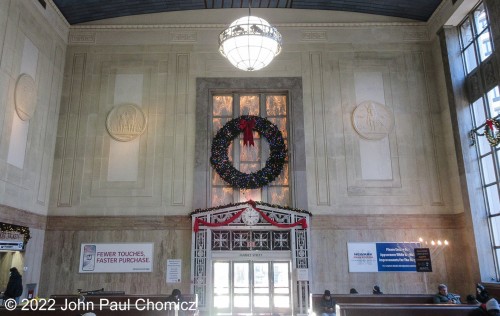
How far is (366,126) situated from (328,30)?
3.53 metres

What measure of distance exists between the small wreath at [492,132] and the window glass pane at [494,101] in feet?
2.68

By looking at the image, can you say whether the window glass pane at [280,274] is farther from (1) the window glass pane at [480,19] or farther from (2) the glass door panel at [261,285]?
(1) the window glass pane at [480,19]

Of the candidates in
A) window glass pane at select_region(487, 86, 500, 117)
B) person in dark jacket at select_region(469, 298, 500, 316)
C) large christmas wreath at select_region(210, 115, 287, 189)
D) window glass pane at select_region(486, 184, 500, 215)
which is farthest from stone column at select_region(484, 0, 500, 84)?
person in dark jacket at select_region(469, 298, 500, 316)

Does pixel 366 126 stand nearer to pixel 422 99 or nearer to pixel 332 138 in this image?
pixel 332 138

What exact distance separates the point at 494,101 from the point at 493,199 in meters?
2.63

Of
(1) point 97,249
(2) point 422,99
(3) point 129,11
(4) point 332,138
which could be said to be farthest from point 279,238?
(3) point 129,11

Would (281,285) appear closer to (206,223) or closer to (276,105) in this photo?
(206,223)

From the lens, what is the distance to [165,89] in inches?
520

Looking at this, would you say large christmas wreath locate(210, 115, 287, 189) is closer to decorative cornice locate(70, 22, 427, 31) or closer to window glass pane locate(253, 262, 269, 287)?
window glass pane locate(253, 262, 269, 287)

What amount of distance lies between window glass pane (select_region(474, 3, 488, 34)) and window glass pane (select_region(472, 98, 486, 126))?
6.60 ft

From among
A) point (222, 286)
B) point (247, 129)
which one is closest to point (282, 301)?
point (222, 286)

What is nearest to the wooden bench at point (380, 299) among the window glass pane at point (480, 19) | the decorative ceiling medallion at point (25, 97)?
the window glass pane at point (480, 19)

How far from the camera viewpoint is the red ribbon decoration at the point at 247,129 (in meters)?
12.8

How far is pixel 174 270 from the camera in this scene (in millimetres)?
11641
